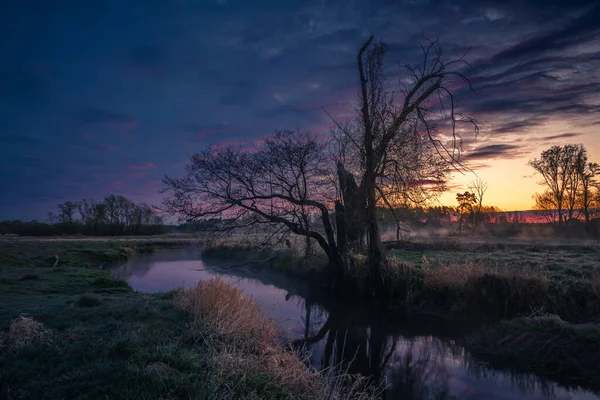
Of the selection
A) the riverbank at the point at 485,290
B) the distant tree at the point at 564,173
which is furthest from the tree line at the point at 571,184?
the riverbank at the point at 485,290

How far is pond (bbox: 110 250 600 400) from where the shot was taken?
8.21m

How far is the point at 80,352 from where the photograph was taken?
6074 mm

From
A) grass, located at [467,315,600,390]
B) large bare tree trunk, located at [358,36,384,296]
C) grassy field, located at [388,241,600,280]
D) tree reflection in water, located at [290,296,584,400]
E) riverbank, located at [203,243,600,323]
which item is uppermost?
large bare tree trunk, located at [358,36,384,296]

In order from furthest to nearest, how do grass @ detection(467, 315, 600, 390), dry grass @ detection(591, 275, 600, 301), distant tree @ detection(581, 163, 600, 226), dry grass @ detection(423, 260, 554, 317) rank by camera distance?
1. distant tree @ detection(581, 163, 600, 226)
2. dry grass @ detection(423, 260, 554, 317)
3. dry grass @ detection(591, 275, 600, 301)
4. grass @ detection(467, 315, 600, 390)

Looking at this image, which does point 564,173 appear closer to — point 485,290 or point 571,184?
point 571,184

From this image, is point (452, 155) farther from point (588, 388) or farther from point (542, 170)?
point (542, 170)

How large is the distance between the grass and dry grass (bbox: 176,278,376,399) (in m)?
4.20

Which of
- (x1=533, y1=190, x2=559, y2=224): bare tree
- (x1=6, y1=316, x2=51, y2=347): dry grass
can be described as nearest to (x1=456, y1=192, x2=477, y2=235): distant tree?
(x1=533, y1=190, x2=559, y2=224): bare tree

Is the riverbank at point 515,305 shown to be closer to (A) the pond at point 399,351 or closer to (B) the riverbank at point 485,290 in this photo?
(B) the riverbank at point 485,290

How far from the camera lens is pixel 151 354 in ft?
19.3

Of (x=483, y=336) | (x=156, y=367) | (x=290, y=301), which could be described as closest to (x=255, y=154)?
(x=290, y=301)

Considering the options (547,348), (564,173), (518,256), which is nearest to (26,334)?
(547,348)

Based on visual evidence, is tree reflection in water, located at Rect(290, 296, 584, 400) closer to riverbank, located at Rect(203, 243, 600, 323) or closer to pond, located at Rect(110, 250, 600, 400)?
pond, located at Rect(110, 250, 600, 400)

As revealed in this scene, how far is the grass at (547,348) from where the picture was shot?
27.9 feet
